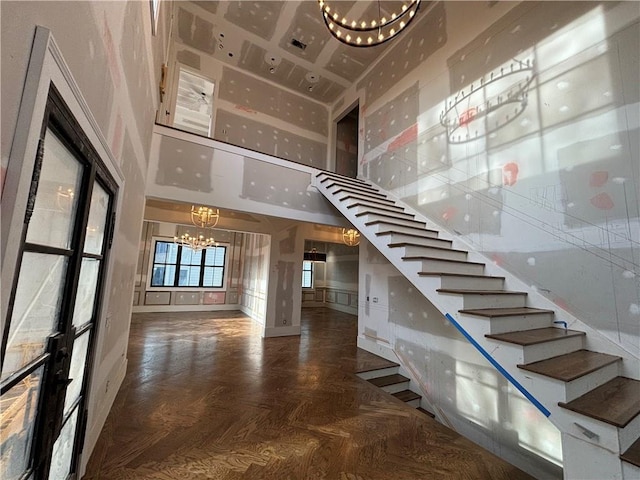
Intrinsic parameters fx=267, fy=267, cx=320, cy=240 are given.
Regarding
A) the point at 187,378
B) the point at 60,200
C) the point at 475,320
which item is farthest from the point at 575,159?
the point at 187,378

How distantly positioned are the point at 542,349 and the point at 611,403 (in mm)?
473

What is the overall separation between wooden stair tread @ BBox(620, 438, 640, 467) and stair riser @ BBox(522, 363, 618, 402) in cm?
32

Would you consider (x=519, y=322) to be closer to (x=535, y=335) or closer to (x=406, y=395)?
(x=535, y=335)

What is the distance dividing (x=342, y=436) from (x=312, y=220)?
10.8 feet

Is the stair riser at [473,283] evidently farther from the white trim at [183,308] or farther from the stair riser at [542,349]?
the white trim at [183,308]

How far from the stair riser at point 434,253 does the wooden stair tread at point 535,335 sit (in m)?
1.23

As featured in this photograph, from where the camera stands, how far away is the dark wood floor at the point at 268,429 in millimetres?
2129

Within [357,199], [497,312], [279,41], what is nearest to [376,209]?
[357,199]

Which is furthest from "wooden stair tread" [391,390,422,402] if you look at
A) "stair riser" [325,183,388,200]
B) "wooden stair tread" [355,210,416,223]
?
"stair riser" [325,183,388,200]

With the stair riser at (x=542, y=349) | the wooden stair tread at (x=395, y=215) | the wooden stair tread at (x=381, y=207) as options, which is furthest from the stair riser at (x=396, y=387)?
the wooden stair tread at (x=381, y=207)

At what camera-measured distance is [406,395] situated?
13.8ft

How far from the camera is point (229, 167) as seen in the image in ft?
13.6

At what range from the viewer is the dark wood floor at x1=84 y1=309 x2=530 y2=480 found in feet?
6.98

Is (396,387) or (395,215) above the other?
(395,215)
